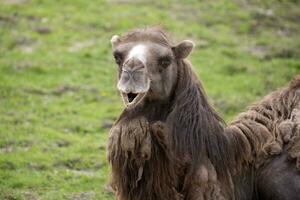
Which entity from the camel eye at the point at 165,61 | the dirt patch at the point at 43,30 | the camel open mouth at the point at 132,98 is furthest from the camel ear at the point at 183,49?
the dirt patch at the point at 43,30

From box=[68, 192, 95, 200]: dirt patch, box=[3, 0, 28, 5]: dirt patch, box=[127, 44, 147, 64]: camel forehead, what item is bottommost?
box=[68, 192, 95, 200]: dirt patch

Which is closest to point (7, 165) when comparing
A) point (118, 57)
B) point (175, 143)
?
point (118, 57)

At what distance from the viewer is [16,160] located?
12703 millimetres

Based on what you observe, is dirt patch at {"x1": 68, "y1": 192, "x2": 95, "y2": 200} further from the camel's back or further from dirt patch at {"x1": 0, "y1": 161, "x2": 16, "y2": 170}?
the camel's back

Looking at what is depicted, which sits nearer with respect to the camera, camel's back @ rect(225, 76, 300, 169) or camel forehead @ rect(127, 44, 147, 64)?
camel forehead @ rect(127, 44, 147, 64)

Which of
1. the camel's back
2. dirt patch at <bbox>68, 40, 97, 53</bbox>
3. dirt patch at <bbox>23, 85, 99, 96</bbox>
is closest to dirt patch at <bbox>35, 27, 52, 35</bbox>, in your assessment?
dirt patch at <bbox>68, 40, 97, 53</bbox>

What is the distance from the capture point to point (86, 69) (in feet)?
59.4

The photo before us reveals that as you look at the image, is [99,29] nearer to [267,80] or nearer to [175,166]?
[267,80]

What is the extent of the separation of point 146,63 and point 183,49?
1.96ft

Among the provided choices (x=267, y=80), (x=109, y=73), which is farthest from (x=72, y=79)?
(x=267, y=80)

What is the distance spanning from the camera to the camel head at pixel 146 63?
7.81 meters

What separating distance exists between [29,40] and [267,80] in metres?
6.14

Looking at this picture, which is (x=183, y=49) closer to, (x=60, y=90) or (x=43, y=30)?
(x=60, y=90)

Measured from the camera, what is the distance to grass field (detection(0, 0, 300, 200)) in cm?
1272
